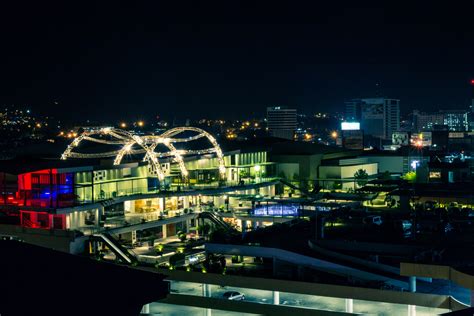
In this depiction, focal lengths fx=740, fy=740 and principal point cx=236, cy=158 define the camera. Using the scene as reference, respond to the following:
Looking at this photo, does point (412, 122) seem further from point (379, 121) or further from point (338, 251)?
point (338, 251)

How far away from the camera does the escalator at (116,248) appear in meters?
15.6

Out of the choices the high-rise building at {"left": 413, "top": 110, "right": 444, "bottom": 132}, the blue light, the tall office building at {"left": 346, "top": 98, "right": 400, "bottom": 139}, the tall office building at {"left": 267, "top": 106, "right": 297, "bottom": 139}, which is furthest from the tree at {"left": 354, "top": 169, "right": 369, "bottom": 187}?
the high-rise building at {"left": 413, "top": 110, "right": 444, "bottom": 132}

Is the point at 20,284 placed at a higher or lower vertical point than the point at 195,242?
higher

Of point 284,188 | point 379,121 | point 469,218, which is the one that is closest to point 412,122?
point 379,121

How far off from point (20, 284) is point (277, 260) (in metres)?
7.13

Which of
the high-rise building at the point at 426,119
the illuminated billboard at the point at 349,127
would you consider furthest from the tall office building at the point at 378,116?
A: the illuminated billboard at the point at 349,127

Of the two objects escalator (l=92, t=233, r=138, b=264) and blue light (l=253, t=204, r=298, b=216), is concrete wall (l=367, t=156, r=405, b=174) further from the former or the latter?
escalator (l=92, t=233, r=138, b=264)

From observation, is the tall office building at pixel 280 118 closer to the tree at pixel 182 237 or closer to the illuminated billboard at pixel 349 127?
the illuminated billboard at pixel 349 127

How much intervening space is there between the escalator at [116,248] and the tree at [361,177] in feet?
45.9

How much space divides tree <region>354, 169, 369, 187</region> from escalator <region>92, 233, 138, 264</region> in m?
14.0

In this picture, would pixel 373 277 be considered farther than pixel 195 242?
No

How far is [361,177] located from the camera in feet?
97.9

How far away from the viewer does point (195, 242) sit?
18031 mm

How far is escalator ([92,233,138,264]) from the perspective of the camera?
15.6 m
